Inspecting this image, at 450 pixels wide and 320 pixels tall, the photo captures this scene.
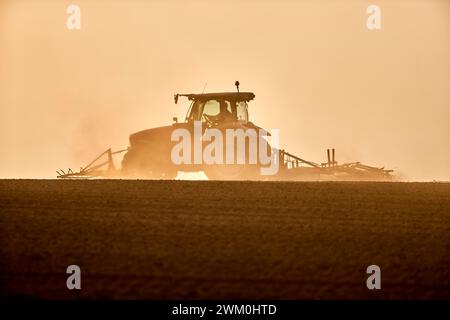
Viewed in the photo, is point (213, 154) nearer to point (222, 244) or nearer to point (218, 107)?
point (218, 107)

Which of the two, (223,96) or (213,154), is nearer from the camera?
(213,154)

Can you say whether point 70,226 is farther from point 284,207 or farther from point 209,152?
point 209,152

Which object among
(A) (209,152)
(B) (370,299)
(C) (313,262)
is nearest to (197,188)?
(A) (209,152)

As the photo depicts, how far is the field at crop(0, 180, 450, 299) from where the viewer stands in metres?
9.66

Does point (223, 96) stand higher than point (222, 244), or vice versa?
point (223, 96)

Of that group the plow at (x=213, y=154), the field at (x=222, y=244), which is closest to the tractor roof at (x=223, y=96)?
the plow at (x=213, y=154)

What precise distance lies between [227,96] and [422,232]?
15089mm

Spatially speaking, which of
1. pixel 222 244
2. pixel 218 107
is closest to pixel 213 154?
pixel 218 107

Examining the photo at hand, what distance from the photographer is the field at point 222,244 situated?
9.66 m

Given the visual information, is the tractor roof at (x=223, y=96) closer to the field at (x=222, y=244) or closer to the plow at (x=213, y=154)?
the plow at (x=213, y=154)

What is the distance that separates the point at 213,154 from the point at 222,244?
48.3 ft

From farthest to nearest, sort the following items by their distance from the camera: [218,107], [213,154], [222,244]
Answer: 1. [218,107]
2. [213,154]
3. [222,244]

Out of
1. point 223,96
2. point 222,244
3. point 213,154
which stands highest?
point 223,96

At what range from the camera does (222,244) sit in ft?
39.5
